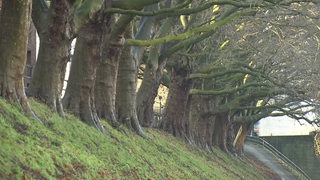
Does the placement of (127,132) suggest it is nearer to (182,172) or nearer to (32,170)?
(182,172)

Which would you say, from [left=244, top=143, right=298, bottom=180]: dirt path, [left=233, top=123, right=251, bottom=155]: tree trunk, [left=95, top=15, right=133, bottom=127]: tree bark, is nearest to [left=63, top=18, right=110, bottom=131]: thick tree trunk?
[left=95, top=15, right=133, bottom=127]: tree bark

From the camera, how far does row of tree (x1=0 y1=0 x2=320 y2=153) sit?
39.4ft

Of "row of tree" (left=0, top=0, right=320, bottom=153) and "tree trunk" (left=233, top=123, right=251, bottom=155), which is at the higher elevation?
"row of tree" (left=0, top=0, right=320, bottom=153)

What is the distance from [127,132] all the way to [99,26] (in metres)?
3.65

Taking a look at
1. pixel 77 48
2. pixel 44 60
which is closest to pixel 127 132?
pixel 77 48

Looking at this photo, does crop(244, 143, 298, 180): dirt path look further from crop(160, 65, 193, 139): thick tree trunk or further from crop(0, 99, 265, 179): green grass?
crop(0, 99, 265, 179): green grass

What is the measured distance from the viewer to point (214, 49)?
2369 cm

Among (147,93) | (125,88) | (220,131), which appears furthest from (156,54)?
(220,131)

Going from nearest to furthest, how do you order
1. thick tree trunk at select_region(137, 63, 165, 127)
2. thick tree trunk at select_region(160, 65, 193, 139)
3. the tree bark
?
1. the tree bark
2. thick tree trunk at select_region(137, 63, 165, 127)
3. thick tree trunk at select_region(160, 65, 193, 139)

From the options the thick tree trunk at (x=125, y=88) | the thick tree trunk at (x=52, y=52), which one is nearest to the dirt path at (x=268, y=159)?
the thick tree trunk at (x=125, y=88)

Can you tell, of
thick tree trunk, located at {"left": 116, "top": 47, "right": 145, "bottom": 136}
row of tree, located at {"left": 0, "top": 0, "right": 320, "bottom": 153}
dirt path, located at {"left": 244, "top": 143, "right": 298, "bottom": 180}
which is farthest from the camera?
dirt path, located at {"left": 244, "top": 143, "right": 298, "bottom": 180}

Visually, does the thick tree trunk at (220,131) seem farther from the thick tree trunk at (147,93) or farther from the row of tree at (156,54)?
the thick tree trunk at (147,93)

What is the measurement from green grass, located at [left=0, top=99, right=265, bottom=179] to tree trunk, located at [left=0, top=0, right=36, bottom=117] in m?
0.40

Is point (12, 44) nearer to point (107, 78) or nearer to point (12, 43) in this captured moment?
point (12, 43)
